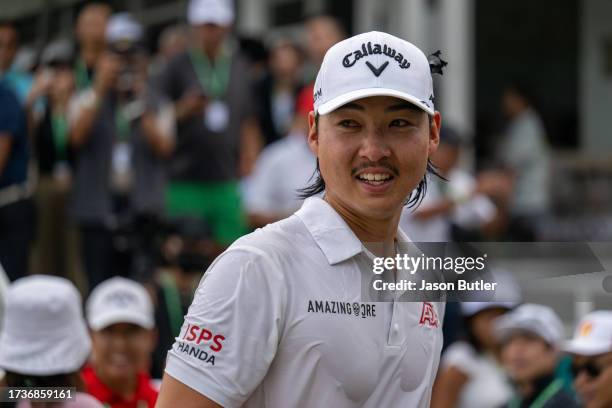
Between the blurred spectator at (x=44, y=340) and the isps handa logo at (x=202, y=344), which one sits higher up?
the isps handa logo at (x=202, y=344)

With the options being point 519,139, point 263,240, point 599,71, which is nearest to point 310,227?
point 263,240

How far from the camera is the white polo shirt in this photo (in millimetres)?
3029

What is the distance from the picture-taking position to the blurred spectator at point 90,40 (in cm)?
901

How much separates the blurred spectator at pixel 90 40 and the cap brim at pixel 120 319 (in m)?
2.96

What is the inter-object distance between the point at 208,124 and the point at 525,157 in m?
5.05

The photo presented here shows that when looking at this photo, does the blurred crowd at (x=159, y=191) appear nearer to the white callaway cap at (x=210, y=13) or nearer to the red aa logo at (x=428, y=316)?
the white callaway cap at (x=210, y=13)

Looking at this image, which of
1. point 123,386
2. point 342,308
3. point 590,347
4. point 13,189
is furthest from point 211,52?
point 342,308

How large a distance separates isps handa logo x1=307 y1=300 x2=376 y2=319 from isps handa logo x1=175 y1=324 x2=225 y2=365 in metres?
0.21

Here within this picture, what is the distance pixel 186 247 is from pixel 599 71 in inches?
385

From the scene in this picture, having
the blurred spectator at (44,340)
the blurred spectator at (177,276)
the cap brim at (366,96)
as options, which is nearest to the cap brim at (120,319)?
the blurred spectator at (177,276)

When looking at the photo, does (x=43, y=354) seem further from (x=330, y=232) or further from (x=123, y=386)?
(x=330, y=232)

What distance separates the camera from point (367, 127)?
322 centimetres

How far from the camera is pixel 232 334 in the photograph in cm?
302
